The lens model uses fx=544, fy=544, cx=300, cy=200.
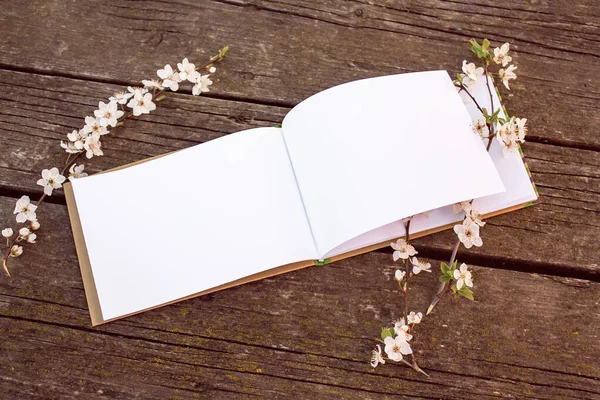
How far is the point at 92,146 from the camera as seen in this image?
0.96 m

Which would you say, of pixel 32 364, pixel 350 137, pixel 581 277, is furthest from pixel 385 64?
pixel 32 364

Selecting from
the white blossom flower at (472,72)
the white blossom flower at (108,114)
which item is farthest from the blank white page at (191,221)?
the white blossom flower at (472,72)

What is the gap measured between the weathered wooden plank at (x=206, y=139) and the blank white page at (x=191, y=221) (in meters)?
0.07

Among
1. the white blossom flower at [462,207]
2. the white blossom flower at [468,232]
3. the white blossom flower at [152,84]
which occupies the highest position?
the white blossom flower at [152,84]

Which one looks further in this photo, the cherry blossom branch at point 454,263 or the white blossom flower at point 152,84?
the white blossom flower at point 152,84

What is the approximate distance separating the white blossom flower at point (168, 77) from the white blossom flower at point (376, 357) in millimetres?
584

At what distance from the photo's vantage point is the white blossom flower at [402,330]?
0.87 m

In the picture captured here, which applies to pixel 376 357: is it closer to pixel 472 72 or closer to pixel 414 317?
pixel 414 317

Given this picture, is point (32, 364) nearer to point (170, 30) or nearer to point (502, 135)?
point (170, 30)

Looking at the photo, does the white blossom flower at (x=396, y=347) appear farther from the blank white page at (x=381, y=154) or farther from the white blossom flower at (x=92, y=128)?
the white blossom flower at (x=92, y=128)

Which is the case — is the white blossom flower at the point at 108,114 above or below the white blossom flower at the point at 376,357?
above

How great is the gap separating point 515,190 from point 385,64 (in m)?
0.34

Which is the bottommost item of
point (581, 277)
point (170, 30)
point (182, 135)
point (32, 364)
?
point (581, 277)

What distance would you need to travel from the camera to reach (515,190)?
3.10 feet
